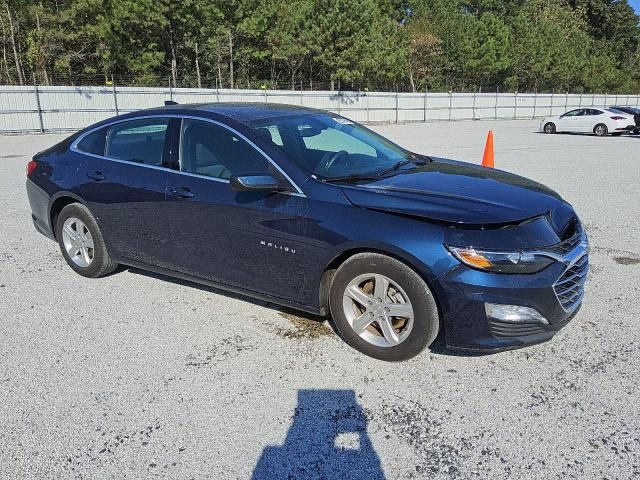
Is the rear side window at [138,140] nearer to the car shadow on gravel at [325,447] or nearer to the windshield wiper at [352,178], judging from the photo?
the windshield wiper at [352,178]

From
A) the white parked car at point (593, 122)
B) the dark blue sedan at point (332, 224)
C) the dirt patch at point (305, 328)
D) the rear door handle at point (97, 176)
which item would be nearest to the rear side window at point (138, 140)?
the dark blue sedan at point (332, 224)

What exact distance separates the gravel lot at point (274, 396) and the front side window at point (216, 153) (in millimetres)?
1133

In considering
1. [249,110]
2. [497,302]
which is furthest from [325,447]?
[249,110]

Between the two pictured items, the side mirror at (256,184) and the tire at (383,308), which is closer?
the tire at (383,308)

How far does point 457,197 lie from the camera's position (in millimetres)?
3531

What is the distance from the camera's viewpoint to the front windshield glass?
13.0ft

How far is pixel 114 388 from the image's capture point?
11.0ft

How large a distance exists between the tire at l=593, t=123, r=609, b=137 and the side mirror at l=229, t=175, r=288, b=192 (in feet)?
83.0

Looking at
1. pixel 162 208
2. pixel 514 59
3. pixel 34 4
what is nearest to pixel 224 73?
pixel 34 4

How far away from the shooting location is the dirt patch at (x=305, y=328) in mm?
4020

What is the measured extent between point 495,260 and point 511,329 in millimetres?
423

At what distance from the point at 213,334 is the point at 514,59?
6193 centimetres

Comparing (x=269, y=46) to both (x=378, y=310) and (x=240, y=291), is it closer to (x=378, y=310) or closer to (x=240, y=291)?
(x=240, y=291)

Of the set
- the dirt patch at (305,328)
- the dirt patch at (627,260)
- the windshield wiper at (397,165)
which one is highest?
the windshield wiper at (397,165)
